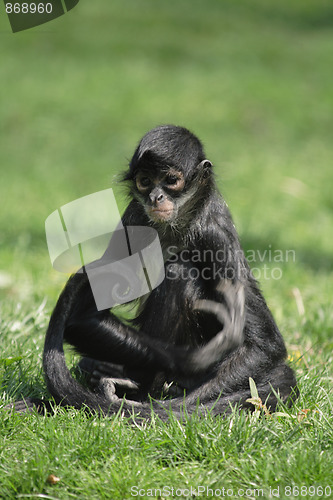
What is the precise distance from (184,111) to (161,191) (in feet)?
34.8

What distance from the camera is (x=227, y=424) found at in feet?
10.7

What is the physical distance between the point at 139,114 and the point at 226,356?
1076 centimetres

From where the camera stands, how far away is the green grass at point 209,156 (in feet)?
9.80

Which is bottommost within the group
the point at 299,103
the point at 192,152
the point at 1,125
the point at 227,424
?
the point at 299,103

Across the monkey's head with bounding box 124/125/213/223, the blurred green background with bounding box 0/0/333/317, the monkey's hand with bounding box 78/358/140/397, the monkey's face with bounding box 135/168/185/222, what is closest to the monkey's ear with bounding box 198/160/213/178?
the monkey's head with bounding box 124/125/213/223

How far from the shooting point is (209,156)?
11.1 meters

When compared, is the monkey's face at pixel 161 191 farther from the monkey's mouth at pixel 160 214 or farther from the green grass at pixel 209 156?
the green grass at pixel 209 156

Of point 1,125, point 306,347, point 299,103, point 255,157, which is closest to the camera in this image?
point 306,347

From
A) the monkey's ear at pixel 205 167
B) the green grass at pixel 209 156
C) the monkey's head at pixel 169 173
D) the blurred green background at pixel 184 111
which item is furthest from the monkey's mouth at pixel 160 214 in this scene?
the blurred green background at pixel 184 111

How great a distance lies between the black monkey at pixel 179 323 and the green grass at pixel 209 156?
0.25 m

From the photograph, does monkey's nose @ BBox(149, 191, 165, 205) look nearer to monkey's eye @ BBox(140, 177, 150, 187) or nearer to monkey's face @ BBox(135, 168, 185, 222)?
monkey's face @ BBox(135, 168, 185, 222)

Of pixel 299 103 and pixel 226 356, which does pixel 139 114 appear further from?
pixel 226 356

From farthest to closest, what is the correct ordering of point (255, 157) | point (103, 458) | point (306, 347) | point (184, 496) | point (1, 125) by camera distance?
point (1, 125), point (255, 157), point (306, 347), point (103, 458), point (184, 496)

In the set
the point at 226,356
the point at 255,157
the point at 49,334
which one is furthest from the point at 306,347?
the point at 255,157
